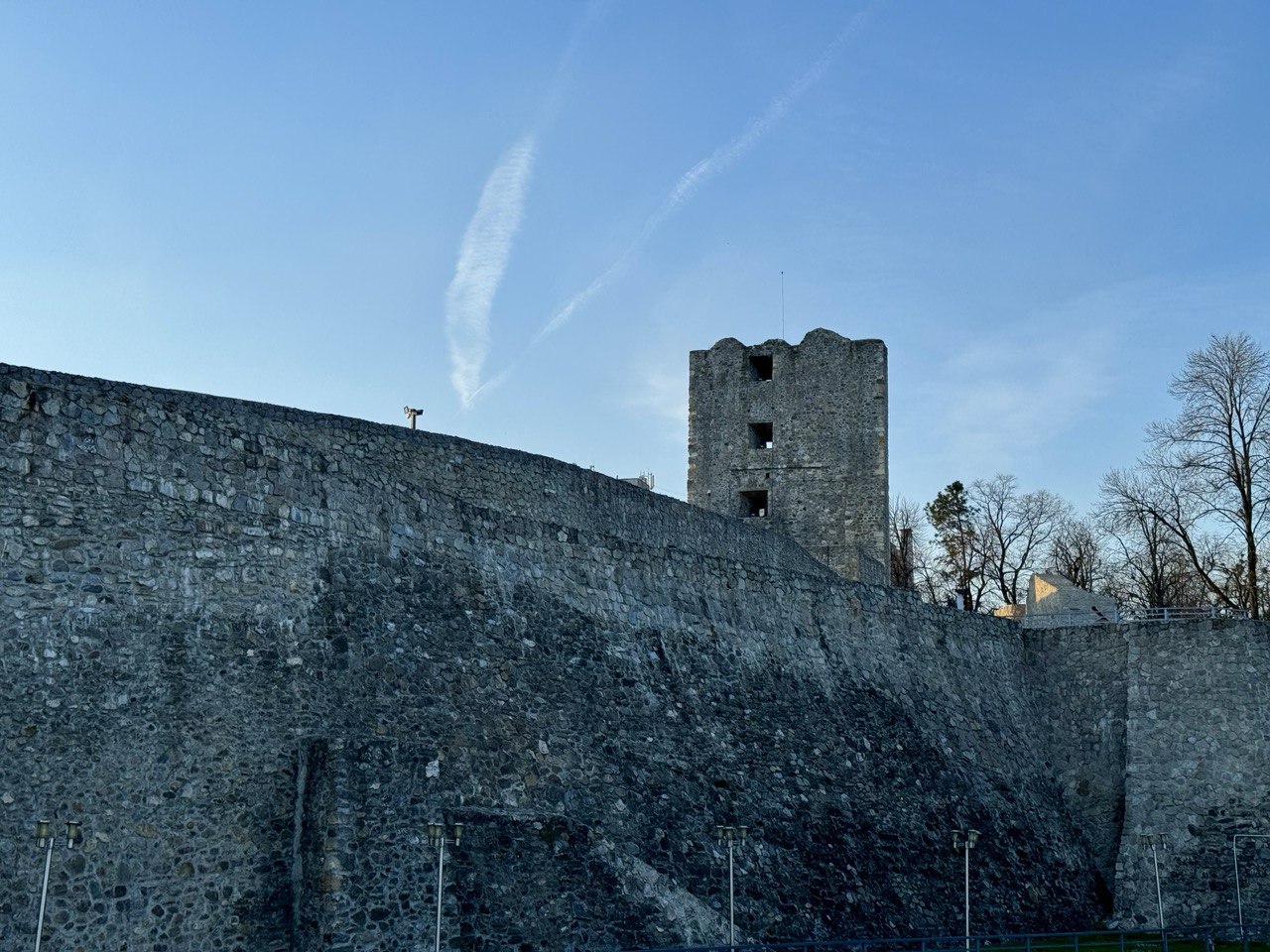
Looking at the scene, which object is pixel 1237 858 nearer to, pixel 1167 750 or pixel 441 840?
pixel 1167 750

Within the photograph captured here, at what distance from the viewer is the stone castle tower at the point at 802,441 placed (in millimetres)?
36750

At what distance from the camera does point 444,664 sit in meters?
17.2

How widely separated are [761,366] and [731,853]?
22373 millimetres

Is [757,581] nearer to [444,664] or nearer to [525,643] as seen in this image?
[525,643]

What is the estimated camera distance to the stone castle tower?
121 feet

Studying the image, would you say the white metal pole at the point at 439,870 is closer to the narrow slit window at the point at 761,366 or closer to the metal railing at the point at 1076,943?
the metal railing at the point at 1076,943

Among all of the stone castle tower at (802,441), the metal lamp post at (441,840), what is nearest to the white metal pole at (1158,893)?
the stone castle tower at (802,441)

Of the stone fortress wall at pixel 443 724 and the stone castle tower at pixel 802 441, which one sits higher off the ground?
the stone castle tower at pixel 802 441

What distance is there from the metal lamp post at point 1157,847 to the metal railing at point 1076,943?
829 millimetres

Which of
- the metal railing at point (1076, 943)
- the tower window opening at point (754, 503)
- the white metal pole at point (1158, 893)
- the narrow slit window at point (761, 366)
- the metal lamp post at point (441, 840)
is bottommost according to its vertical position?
the metal railing at point (1076, 943)

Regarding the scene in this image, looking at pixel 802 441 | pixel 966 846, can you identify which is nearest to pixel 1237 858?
pixel 966 846

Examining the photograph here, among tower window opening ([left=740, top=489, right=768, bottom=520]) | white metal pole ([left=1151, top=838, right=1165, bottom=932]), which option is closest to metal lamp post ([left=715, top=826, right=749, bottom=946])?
white metal pole ([left=1151, top=838, right=1165, bottom=932])

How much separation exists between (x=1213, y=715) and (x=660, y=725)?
13.0m

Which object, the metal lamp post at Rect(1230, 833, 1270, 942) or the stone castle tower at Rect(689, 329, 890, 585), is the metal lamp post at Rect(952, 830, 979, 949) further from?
the stone castle tower at Rect(689, 329, 890, 585)
